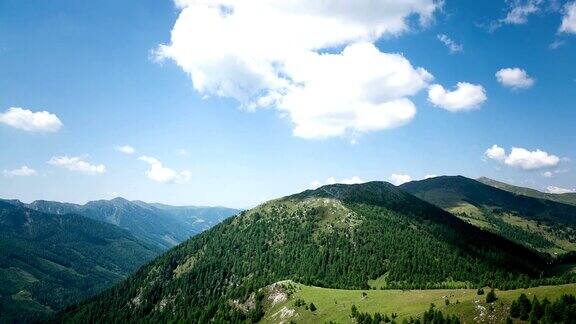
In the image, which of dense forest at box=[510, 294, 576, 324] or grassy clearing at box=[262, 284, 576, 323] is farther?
grassy clearing at box=[262, 284, 576, 323]

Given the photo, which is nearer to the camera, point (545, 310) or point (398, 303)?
point (545, 310)

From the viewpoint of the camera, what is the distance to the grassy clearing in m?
110

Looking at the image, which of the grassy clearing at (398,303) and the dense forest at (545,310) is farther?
the grassy clearing at (398,303)

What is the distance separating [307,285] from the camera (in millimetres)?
197500

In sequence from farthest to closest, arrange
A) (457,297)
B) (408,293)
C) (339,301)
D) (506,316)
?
1. (339,301)
2. (408,293)
3. (457,297)
4. (506,316)

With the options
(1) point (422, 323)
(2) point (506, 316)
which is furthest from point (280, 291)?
(2) point (506, 316)

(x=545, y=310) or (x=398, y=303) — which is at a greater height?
(x=545, y=310)

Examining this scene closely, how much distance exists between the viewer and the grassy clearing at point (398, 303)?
11019 cm

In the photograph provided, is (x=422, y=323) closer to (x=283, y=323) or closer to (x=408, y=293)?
(x=408, y=293)

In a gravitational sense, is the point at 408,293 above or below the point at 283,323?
above

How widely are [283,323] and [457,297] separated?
66.1 m

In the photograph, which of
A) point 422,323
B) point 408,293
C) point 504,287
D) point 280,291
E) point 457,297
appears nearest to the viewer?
point 422,323

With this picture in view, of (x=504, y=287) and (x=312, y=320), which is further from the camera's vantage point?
(x=312, y=320)

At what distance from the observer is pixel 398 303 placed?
137 metres
